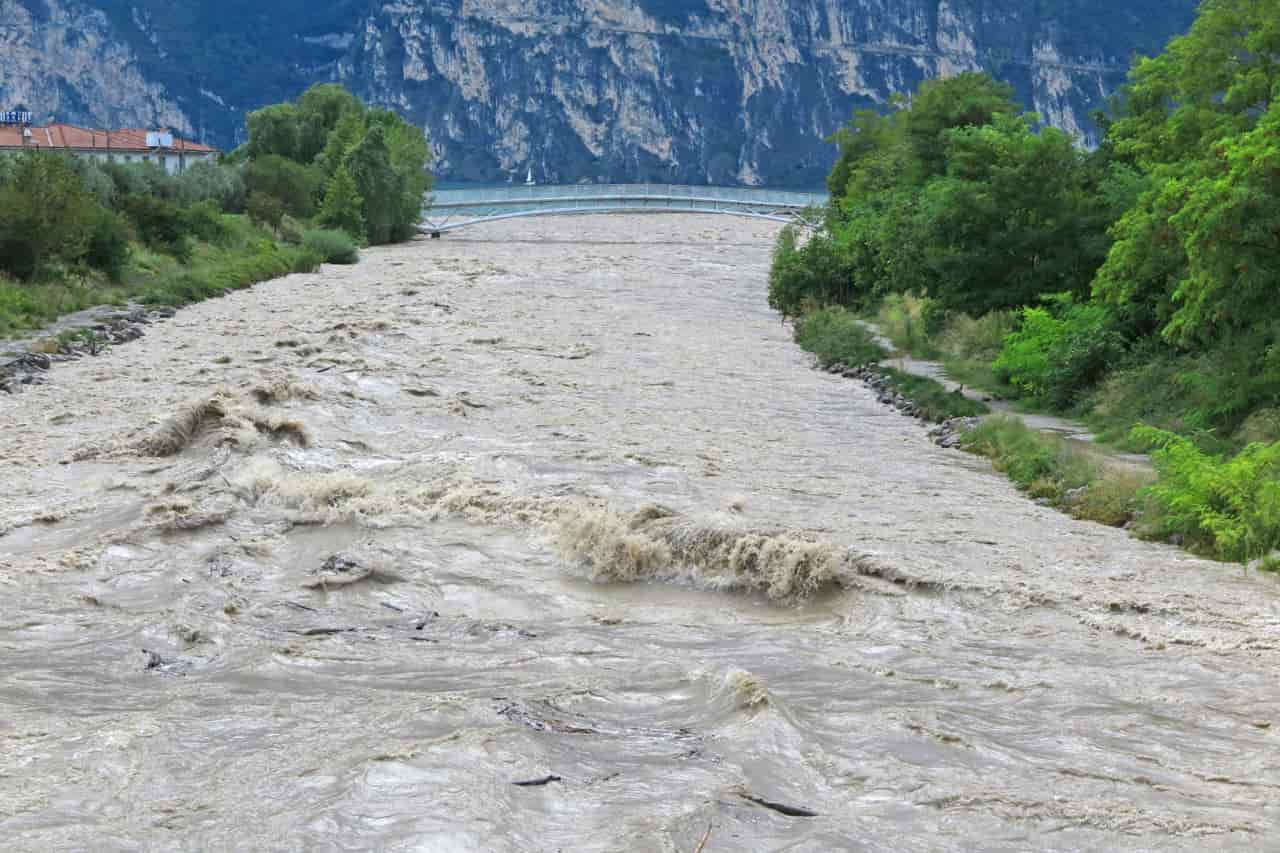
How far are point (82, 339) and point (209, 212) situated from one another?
26.0 metres

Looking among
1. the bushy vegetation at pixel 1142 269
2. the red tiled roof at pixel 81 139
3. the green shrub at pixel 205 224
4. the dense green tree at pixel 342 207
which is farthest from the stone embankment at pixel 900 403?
the red tiled roof at pixel 81 139

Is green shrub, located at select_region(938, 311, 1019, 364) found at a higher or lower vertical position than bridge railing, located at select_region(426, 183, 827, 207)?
lower

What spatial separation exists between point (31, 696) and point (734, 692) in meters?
5.38

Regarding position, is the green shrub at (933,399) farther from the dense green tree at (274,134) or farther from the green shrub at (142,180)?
the dense green tree at (274,134)

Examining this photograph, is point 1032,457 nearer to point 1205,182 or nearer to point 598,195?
point 1205,182

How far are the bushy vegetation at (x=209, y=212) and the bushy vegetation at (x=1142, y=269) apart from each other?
21.9 metres

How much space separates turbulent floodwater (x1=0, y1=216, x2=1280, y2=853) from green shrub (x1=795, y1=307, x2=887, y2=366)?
792 cm

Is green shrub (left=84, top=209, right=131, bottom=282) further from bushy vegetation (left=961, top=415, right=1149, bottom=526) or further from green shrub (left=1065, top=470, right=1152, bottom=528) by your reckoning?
green shrub (left=1065, top=470, right=1152, bottom=528)

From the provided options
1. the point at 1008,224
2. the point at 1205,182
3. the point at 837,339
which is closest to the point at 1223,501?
the point at 1205,182

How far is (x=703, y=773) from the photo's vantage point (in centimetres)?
955

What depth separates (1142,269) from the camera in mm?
21734

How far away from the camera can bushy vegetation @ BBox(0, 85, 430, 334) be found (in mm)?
38531

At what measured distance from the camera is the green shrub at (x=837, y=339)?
32688 millimetres

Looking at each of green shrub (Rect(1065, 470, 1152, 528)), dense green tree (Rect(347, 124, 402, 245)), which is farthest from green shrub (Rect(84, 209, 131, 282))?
dense green tree (Rect(347, 124, 402, 245))
